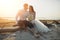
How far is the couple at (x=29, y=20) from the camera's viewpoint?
1730 millimetres

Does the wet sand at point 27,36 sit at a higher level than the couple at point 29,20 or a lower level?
lower

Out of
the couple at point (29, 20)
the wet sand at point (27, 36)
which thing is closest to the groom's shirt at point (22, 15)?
the couple at point (29, 20)

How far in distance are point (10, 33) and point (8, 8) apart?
0.28 m

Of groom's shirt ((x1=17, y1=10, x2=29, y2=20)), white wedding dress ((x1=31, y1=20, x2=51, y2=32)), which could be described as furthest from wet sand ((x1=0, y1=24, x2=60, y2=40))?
groom's shirt ((x1=17, y1=10, x2=29, y2=20))

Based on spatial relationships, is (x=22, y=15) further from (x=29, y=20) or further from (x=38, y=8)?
(x=38, y=8)

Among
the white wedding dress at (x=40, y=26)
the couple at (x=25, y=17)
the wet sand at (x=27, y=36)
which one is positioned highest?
the couple at (x=25, y=17)

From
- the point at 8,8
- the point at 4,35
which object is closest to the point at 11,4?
the point at 8,8

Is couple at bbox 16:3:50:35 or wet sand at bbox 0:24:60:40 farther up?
couple at bbox 16:3:50:35

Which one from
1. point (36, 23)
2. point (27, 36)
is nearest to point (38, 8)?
point (36, 23)

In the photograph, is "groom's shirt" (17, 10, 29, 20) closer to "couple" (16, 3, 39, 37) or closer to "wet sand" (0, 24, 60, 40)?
"couple" (16, 3, 39, 37)

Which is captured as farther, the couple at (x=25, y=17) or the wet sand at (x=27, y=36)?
the couple at (x=25, y=17)

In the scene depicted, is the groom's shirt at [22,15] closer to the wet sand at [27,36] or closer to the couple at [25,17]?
the couple at [25,17]

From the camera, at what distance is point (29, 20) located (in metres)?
1.75

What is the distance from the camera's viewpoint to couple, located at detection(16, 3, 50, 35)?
1730 millimetres
